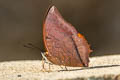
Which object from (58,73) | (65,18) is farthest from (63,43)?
(65,18)

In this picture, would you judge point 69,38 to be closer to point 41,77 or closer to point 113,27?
point 41,77

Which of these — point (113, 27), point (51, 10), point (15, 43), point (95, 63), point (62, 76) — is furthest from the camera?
point (113, 27)

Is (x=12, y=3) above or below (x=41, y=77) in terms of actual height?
above

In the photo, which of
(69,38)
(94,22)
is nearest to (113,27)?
(94,22)

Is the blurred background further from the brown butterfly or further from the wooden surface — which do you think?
the brown butterfly

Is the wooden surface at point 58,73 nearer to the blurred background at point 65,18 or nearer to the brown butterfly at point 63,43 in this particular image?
the brown butterfly at point 63,43

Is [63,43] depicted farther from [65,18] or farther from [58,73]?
[65,18]
